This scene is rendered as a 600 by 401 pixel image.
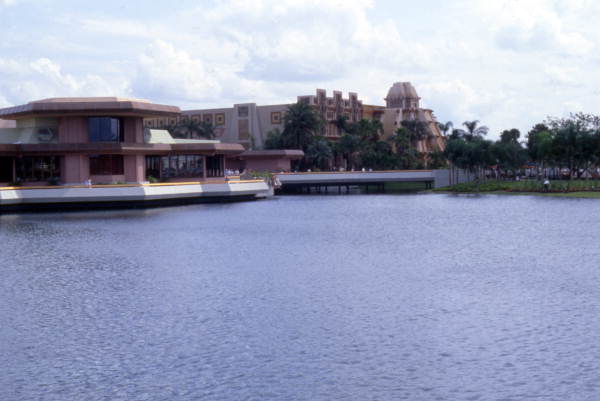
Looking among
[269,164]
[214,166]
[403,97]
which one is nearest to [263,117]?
[269,164]

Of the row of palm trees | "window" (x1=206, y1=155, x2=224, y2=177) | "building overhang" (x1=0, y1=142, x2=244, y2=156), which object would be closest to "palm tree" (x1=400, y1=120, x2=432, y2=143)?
the row of palm trees

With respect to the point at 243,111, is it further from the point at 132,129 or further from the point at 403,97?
the point at 132,129

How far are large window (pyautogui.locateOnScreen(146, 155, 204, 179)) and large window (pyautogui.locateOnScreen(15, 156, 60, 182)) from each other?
37.1 feet

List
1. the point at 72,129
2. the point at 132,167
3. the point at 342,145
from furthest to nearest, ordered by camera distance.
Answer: the point at 342,145 → the point at 132,167 → the point at 72,129

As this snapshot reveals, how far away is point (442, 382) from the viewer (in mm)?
14719

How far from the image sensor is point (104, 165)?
2965 inches

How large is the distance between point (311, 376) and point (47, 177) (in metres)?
64.8

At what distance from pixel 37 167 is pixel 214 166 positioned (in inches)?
797

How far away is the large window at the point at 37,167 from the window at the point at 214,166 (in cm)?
1775

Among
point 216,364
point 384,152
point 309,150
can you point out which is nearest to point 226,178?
point 309,150

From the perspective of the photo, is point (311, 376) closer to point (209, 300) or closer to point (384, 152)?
point (209, 300)

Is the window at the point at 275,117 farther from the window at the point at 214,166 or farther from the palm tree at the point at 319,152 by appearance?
the window at the point at 214,166

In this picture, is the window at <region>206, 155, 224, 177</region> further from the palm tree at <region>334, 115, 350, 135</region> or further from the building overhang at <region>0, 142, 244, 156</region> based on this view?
the palm tree at <region>334, 115, 350, 135</region>

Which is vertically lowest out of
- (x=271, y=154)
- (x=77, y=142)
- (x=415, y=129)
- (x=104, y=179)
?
(x=104, y=179)
